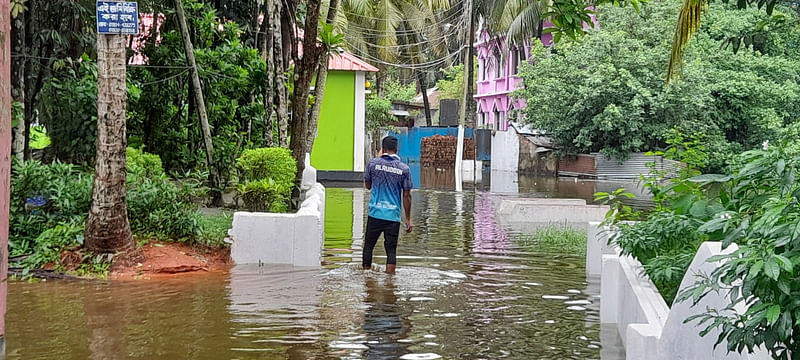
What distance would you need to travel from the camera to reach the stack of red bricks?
51.2 metres

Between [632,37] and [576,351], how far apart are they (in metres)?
30.4

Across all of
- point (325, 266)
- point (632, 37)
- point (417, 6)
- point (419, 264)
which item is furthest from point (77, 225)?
point (417, 6)

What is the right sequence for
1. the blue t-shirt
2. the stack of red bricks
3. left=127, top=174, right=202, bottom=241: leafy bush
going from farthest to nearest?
the stack of red bricks
left=127, top=174, right=202, bottom=241: leafy bush
the blue t-shirt

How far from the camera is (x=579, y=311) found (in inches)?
388

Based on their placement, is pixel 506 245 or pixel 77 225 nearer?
pixel 77 225

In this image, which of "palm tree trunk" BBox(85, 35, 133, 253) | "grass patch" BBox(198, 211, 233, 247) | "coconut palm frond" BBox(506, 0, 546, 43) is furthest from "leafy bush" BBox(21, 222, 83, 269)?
"coconut palm frond" BBox(506, 0, 546, 43)

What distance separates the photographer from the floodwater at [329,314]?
25.6ft

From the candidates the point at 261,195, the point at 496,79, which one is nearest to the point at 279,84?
the point at 261,195

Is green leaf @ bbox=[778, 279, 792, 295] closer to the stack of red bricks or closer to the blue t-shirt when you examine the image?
the blue t-shirt

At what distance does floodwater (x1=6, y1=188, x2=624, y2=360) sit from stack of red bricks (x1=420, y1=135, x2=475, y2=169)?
37.5 meters

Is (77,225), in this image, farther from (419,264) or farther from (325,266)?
(419,264)

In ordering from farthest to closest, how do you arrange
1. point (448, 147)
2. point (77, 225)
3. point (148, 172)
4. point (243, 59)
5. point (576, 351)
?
point (448, 147), point (243, 59), point (148, 172), point (77, 225), point (576, 351)

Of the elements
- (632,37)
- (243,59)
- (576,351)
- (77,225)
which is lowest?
(576,351)

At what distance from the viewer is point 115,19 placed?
35.1ft
